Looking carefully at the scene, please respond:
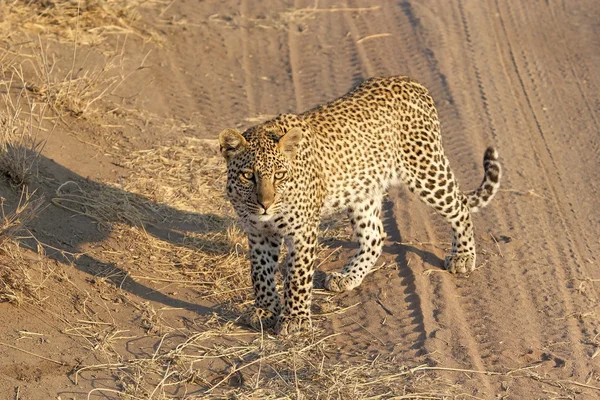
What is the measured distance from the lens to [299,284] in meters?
7.92

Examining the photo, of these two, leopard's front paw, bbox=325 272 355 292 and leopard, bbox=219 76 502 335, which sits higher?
leopard, bbox=219 76 502 335

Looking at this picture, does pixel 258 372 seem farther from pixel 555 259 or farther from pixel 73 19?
pixel 73 19

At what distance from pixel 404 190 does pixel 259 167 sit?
12.3 ft

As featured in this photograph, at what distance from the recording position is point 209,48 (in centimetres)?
1456

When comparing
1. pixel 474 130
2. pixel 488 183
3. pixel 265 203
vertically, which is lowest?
pixel 474 130

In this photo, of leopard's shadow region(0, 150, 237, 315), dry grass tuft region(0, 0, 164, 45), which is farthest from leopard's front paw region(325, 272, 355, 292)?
dry grass tuft region(0, 0, 164, 45)

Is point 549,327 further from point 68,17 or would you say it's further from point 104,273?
point 68,17

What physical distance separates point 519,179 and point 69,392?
19.6 feet

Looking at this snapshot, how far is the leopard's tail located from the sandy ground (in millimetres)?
475

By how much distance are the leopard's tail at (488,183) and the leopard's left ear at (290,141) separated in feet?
7.89

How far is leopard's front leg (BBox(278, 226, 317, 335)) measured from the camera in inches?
309

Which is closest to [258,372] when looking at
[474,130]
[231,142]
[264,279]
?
[264,279]

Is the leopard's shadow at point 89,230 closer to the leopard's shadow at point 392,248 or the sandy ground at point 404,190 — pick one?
the sandy ground at point 404,190

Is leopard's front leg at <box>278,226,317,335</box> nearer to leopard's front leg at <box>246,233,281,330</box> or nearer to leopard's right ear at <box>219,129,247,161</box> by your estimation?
leopard's front leg at <box>246,233,281,330</box>
